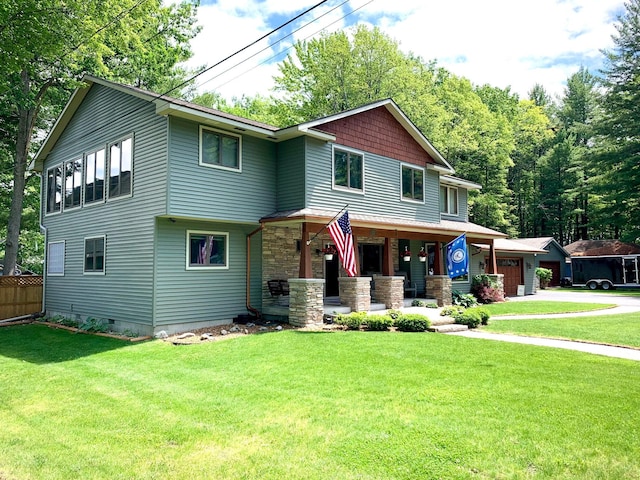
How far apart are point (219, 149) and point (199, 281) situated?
12.1 feet

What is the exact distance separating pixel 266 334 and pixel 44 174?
504 inches

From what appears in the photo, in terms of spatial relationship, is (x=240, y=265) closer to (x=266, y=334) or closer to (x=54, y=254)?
(x=266, y=334)

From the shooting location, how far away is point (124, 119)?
13.5 meters

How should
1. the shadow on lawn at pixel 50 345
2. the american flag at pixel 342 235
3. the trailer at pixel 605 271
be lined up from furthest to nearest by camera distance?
1. the trailer at pixel 605 271
2. the american flag at pixel 342 235
3. the shadow on lawn at pixel 50 345

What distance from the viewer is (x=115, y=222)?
1344 centimetres

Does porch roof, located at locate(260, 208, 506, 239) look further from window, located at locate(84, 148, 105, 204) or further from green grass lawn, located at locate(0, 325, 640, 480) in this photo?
window, located at locate(84, 148, 105, 204)

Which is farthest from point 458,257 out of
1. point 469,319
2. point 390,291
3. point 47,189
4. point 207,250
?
point 47,189

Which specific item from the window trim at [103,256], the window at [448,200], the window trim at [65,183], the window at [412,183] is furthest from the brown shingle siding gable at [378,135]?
the window trim at [65,183]

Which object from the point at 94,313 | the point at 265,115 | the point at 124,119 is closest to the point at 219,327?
the point at 94,313

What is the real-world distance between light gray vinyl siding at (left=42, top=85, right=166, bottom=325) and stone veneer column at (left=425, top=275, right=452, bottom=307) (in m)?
10.3

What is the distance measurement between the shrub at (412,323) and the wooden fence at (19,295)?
546 inches

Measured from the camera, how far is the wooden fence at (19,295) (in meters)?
16.5

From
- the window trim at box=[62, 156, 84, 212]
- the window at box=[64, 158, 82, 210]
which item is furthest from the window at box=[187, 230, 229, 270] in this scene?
the window at box=[64, 158, 82, 210]

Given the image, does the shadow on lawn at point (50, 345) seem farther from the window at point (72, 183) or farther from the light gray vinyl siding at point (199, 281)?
the window at point (72, 183)
